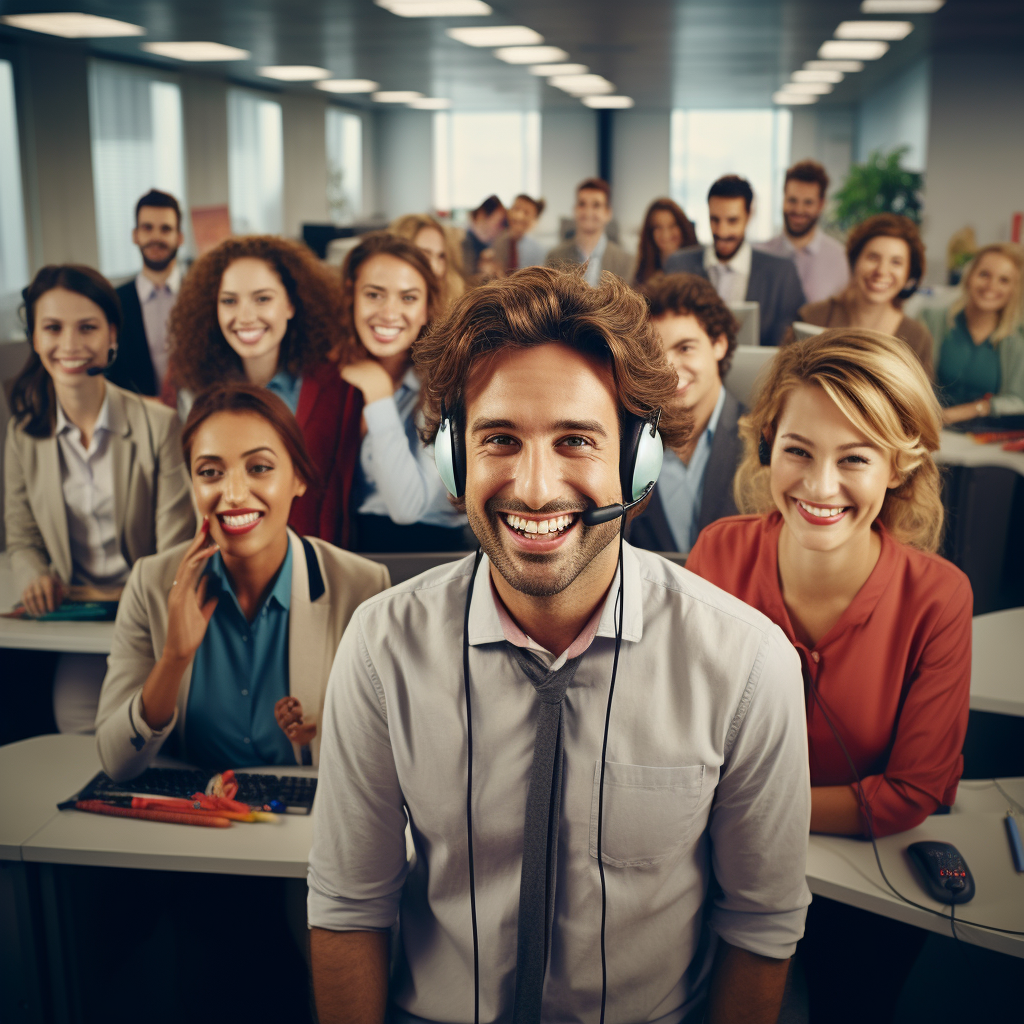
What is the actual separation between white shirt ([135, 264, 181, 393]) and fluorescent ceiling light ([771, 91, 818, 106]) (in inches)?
397

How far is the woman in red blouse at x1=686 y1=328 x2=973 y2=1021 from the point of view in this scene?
145 cm

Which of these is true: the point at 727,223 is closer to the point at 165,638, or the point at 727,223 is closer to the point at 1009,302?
the point at 1009,302

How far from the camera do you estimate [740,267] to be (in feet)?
9.75

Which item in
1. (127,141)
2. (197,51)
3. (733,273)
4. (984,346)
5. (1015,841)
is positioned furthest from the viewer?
(127,141)

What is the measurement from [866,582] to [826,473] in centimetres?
20

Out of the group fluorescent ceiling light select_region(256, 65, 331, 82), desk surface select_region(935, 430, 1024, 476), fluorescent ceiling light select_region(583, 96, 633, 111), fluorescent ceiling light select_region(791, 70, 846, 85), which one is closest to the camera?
desk surface select_region(935, 430, 1024, 476)

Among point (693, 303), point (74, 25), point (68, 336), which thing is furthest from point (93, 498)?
point (74, 25)

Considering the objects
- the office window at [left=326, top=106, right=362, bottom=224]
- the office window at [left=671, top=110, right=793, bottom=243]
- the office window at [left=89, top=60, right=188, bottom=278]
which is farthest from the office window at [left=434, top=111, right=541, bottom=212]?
the office window at [left=89, top=60, right=188, bottom=278]

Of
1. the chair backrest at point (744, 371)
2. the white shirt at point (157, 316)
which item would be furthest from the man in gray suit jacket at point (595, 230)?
the white shirt at point (157, 316)

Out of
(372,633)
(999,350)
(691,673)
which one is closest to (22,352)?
(372,633)

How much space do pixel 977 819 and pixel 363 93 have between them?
11405 millimetres

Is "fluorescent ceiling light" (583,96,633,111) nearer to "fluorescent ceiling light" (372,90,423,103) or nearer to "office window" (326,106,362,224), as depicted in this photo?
"fluorescent ceiling light" (372,90,423,103)

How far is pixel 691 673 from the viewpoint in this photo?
1185 millimetres

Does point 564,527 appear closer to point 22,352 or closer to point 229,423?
point 229,423
